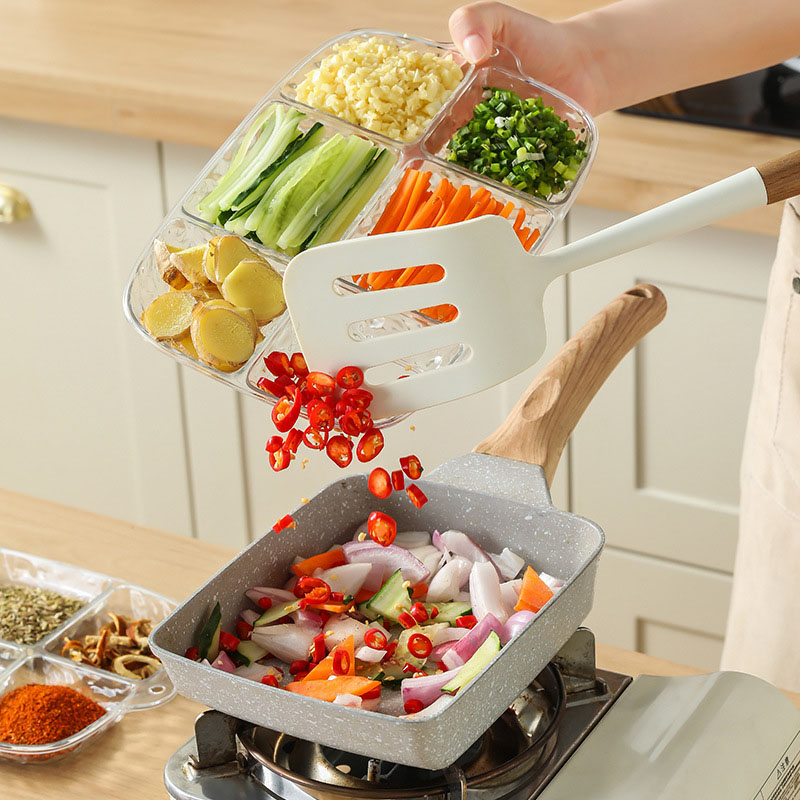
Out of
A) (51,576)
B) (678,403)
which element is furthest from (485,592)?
(678,403)

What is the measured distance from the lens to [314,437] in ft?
2.74

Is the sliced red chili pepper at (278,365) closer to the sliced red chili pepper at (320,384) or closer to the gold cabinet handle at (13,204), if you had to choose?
the sliced red chili pepper at (320,384)

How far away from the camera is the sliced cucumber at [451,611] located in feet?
2.82

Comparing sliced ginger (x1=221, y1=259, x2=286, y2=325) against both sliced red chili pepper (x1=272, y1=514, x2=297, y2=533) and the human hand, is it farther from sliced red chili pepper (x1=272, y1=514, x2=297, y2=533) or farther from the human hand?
the human hand

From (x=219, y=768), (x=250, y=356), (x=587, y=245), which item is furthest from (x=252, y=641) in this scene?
(x=587, y=245)

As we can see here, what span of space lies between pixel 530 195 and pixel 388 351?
0.23 meters

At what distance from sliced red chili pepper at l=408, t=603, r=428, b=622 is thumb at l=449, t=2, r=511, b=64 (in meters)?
0.47

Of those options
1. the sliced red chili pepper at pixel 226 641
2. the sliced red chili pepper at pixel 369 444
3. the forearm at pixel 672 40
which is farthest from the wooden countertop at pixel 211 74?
the sliced red chili pepper at pixel 226 641

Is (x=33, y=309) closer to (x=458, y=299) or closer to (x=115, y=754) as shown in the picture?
(x=115, y=754)

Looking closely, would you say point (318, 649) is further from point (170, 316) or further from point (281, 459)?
point (170, 316)

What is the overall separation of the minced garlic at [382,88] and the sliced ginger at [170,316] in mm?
226

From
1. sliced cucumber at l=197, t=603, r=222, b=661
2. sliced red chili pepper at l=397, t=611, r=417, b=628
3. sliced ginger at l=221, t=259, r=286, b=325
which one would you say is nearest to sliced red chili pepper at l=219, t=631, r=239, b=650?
sliced cucumber at l=197, t=603, r=222, b=661

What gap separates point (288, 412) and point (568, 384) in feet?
1.04

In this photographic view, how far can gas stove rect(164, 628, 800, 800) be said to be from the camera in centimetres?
76
